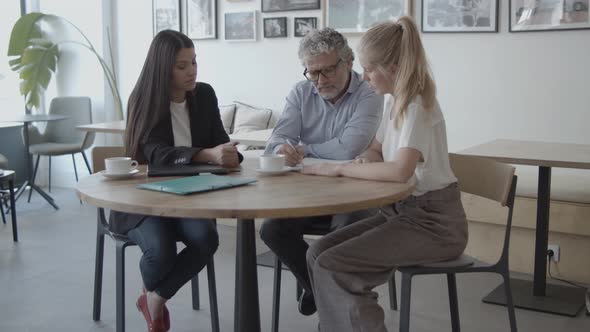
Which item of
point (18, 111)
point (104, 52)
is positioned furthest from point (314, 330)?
point (18, 111)

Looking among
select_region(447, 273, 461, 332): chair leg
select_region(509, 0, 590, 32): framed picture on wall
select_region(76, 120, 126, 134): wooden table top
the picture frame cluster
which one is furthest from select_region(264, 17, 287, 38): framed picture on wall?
select_region(447, 273, 461, 332): chair leg

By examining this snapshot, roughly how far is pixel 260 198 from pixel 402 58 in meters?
0.66

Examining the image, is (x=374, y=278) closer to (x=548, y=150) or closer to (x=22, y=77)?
(x=548, y=150)

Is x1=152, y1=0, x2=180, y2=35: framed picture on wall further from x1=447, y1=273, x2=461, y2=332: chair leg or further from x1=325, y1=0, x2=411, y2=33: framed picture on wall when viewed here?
x1=447, y1=273, x2=461, y2=332: chair leg

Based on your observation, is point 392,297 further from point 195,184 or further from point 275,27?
point 275,27

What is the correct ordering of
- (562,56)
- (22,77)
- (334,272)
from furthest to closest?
(22,77) → (562,56) → (334,272)

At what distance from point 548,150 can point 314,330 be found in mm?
1429

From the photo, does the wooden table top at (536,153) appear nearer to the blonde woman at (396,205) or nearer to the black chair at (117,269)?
the blonde woman at (396,205)

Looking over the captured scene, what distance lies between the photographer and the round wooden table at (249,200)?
1856 mm

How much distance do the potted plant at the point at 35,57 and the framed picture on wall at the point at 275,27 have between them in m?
1.48

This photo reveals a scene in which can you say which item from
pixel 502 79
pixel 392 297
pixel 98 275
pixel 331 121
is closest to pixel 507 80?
pixel 502 79

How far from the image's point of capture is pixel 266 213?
1837 millimetres

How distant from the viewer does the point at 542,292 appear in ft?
11.0

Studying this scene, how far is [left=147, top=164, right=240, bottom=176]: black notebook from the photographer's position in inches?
94.3
